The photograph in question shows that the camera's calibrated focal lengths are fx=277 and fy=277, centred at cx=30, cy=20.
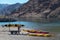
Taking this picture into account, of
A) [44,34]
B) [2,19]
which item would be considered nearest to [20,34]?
[44,34]

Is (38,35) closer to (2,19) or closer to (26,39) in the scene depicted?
(26,39)

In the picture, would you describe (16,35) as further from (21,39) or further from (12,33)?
(21,39)

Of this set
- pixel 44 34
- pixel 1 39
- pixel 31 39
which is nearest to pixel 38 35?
pixel 44 34

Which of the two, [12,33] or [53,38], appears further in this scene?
[12,33]

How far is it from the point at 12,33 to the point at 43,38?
9.51 m

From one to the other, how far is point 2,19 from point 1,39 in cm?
11597

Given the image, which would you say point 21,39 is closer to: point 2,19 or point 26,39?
→ point 26,39

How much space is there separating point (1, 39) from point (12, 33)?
9081 millimetres

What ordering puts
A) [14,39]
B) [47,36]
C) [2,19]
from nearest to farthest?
[14,39] → [47,36] → [2,19]

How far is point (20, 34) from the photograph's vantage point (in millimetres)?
62125

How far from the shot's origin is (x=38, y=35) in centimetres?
6053

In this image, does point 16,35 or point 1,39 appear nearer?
point 1,39

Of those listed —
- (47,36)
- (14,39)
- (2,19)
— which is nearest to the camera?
(14,39)

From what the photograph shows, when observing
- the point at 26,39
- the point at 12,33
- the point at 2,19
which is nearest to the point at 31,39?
the point at 26,39
